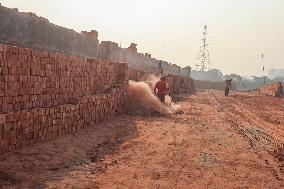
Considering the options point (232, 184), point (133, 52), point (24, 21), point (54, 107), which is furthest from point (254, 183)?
point (133, 52)

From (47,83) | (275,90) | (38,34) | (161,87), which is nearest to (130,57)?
(161,87)

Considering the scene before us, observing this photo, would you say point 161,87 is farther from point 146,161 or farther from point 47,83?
point 146,161

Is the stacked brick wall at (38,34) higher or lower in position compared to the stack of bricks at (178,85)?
higher

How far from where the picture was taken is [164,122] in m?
14.8

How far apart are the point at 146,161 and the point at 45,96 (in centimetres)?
349

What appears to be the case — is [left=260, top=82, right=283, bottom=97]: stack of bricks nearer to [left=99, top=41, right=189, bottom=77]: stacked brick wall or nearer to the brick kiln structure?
[left=99, top=41, right=189, bottom=77]: stacked brick wall

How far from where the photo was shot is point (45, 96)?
9.97 meters

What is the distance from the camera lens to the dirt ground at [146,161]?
6.75m

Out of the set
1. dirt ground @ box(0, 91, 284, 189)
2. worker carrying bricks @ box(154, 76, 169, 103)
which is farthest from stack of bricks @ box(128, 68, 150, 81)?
dirt ground @ box(0, 91, 284, 189)

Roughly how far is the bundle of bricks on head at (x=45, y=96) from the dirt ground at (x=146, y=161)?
417 mm

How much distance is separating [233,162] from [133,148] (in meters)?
2.55

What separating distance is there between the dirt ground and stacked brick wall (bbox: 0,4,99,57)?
4.65 metres

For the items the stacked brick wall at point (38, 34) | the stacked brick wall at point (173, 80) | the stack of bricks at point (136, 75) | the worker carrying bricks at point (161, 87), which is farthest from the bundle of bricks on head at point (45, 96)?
the stacked brick wall at point (173, 80)

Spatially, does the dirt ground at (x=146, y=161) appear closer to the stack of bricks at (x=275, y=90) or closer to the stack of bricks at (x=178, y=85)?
the stack of bricks at (x=178, y=85)
